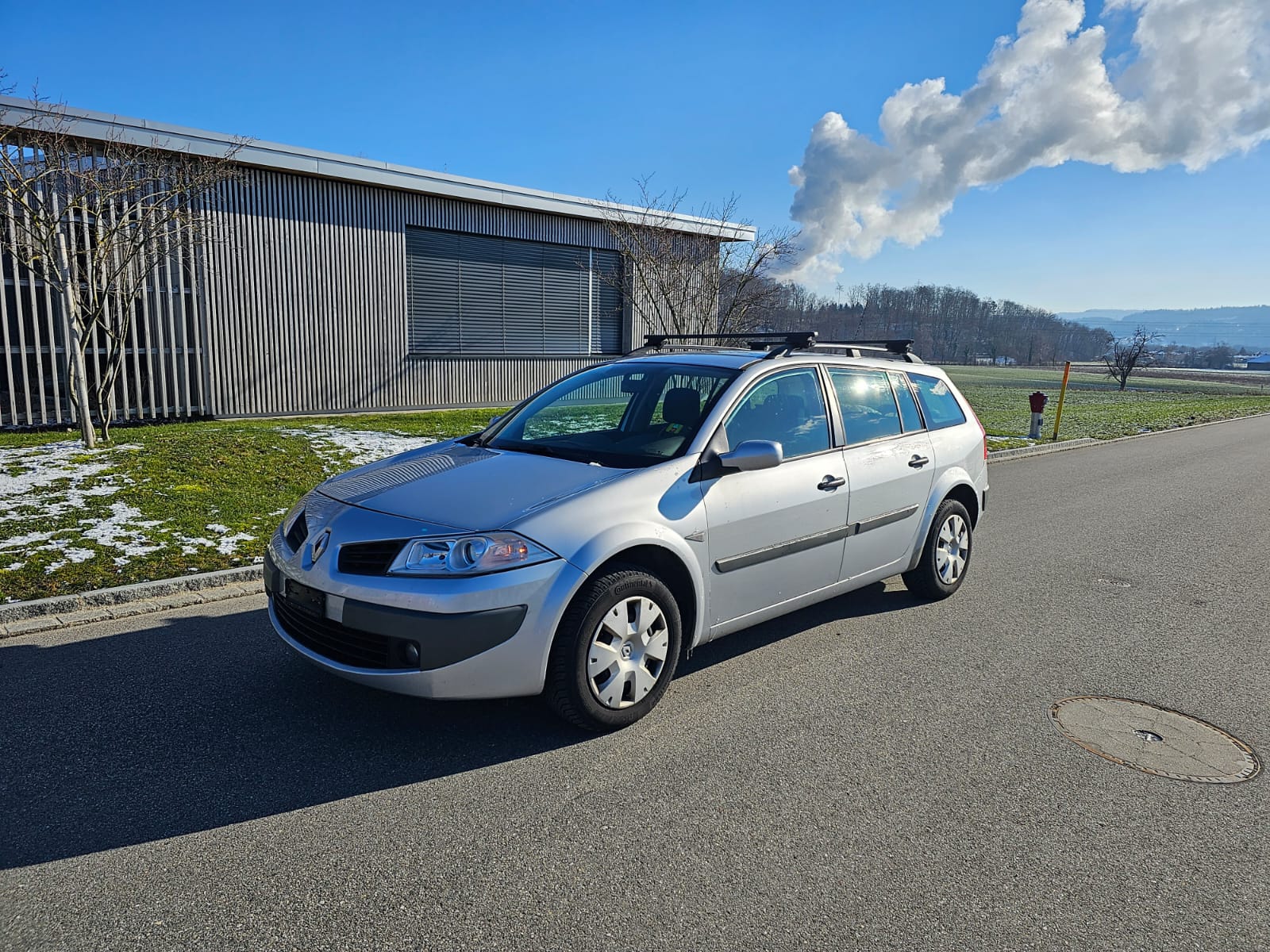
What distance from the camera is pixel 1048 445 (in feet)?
51.7

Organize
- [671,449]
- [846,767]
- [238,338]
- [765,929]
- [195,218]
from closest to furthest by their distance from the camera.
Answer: [765,929]
[846,767]
[671,449]
[195,218]
[238,338]

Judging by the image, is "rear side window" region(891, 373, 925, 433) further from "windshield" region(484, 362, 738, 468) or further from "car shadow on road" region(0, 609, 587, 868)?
"car shadow on road" region(0, 609, 587, 868)

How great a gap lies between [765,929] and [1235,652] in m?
4.08

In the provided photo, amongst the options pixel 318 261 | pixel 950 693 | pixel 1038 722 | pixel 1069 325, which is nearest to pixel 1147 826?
pixel 1038 722

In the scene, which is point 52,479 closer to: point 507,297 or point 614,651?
point 614,651

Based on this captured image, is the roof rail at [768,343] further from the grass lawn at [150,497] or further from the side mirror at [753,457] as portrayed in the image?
the grass lawn at [150,497]

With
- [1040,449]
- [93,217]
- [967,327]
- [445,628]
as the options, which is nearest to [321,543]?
[445,628]

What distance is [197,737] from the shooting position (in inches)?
144

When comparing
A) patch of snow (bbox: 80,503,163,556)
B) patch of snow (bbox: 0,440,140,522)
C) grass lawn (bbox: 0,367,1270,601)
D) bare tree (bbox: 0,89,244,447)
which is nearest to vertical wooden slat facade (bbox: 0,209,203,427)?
bare tree (bbox: 0,89,244,447)

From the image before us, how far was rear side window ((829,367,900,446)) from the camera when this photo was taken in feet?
16.8

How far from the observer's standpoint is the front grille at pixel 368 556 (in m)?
3.54

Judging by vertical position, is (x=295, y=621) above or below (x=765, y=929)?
above

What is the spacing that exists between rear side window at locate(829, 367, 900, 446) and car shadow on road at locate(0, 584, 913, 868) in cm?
158

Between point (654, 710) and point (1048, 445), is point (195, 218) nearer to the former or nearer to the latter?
point (654, 710)
